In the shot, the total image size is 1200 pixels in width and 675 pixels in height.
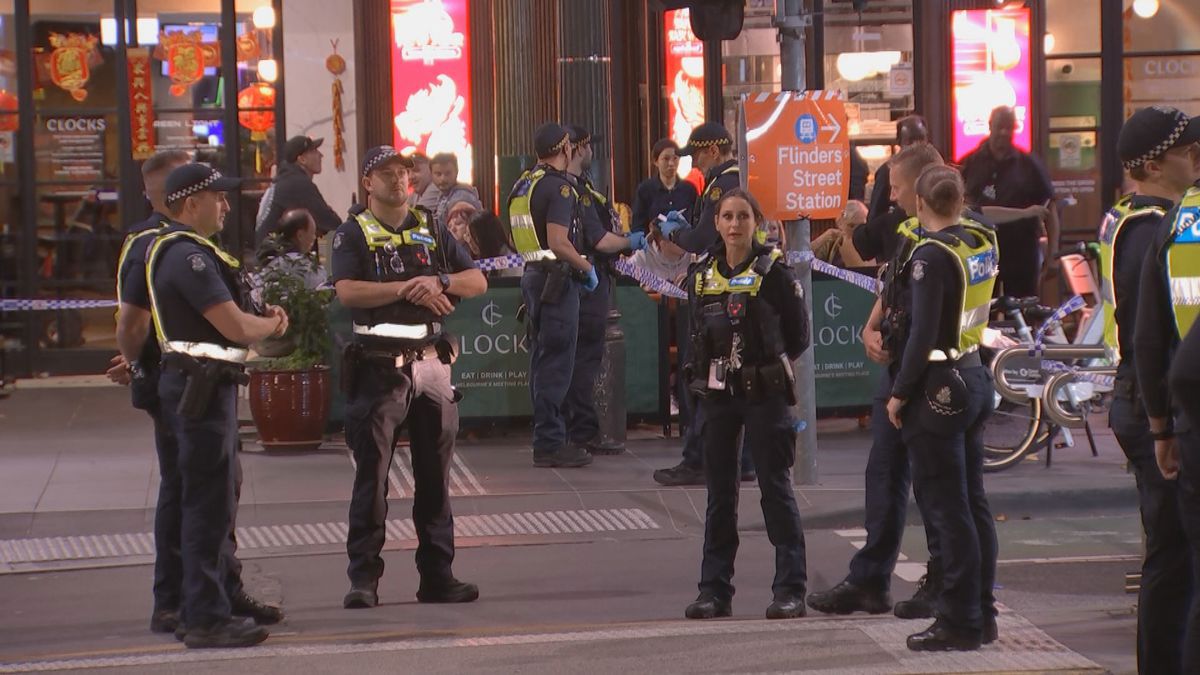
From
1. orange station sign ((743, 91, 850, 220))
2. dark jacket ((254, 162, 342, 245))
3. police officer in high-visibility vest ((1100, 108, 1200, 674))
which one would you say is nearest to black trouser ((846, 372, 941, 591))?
police officer in high-visibility vest ((1100, 108, 1200, 674))

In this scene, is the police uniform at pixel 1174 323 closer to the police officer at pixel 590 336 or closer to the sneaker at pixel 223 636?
the sneaker at pixel 223 636

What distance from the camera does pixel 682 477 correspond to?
437 inches

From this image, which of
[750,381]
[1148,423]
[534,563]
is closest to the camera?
[1148,423]

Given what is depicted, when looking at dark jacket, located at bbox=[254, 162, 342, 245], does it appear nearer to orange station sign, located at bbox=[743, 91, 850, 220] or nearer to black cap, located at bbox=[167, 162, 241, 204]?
orange station sign, located at bbox=[743, 91, 850, 220]

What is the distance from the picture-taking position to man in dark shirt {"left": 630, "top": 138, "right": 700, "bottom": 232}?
13.6m

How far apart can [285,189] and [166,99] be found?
8.89ft

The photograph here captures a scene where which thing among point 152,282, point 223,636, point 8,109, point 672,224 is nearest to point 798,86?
point 672,224

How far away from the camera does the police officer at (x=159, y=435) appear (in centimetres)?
773

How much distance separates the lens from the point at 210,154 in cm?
1594

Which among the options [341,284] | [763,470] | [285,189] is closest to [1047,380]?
[763,470]

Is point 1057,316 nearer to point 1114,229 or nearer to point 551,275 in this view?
point 551,275

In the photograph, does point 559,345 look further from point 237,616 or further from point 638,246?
point 237,616

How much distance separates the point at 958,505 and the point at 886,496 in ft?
2.26

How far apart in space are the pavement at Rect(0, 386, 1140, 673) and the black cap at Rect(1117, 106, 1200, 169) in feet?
6.58
